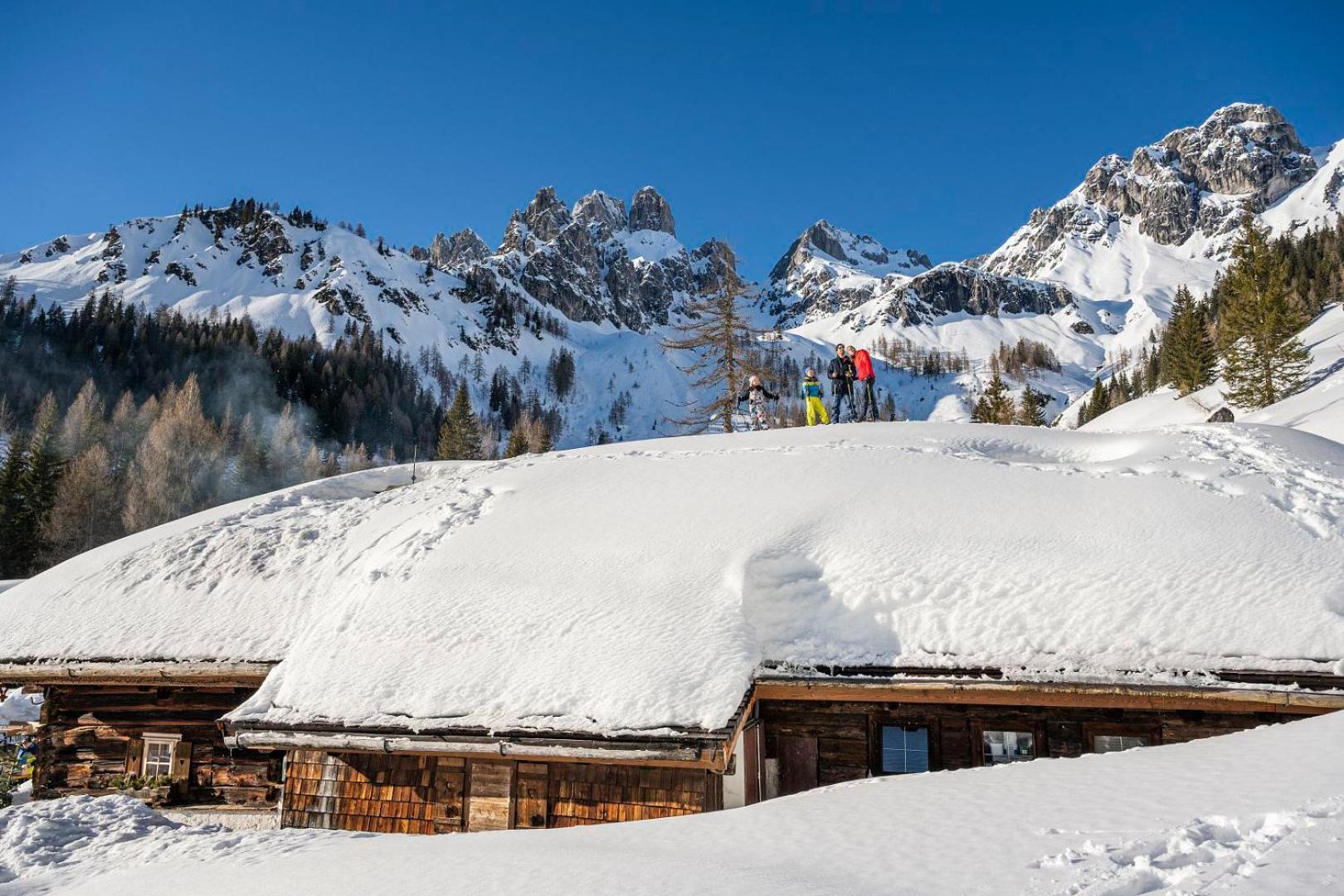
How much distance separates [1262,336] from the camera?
38156mm

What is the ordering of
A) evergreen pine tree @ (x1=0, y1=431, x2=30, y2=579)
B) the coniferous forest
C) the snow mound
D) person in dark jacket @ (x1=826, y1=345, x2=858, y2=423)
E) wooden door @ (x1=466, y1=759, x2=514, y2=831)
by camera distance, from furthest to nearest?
the coniferous forest < evergreen pine tree @ (x1=0, y1=431, x2=30, y2=579) < person in dark jacket @ (x1=826, y1=345, x2=858, y2=423) < wooden door @ (x1=466, y1=759, x2=514, y2=831) < the snow mound

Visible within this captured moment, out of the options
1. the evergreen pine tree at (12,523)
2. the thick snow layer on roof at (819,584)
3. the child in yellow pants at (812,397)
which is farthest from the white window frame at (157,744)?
the evergreen pine tree at (12,523)

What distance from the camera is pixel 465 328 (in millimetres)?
165375

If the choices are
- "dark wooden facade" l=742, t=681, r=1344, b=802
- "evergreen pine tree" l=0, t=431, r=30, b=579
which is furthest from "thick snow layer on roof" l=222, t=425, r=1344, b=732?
"evergreen pine tree" l=0, t=431, r=30, b=579

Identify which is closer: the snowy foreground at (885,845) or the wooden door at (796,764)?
the snowy foreground at (885,845)

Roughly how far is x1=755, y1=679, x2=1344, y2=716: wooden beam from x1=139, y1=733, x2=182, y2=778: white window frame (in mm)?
8640

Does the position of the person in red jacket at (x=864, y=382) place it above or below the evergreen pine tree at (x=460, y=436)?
below

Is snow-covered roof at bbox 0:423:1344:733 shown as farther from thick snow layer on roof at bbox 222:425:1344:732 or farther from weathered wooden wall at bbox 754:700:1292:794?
weathered wooden wall at bbox 754:700:1292:794

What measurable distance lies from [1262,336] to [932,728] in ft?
136

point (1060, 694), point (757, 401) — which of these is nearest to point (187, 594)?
point (1060, 694)

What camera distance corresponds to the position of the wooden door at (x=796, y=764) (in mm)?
8281

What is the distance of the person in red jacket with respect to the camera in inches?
630

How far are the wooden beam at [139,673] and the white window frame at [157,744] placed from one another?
1239 millimetres

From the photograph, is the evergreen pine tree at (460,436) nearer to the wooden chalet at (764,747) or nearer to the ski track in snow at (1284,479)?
the wooden chalet at (764,747)
